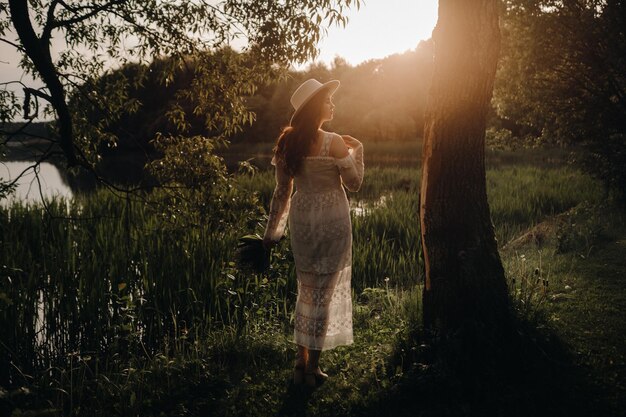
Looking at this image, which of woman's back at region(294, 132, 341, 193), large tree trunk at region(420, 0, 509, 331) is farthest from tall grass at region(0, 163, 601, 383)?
large tree trunk at region(420, 0, 509, 331)

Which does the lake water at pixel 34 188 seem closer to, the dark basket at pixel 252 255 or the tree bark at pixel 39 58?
the tree bark at pixel 39 58

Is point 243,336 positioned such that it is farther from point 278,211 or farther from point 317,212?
point 317,212

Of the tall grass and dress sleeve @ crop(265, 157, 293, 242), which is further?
the tall grass

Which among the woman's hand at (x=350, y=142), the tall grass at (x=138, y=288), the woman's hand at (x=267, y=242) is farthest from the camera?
the tall grass at (x=138, y=288)

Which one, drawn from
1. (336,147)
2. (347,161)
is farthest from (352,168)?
(336,147)

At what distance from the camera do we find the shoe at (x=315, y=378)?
3277 mm

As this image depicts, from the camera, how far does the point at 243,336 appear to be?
4.04 meters

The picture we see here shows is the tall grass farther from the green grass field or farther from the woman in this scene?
the woman

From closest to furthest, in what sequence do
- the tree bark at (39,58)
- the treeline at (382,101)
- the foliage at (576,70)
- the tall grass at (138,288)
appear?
the tree bark at (39,58)
the tall grass at (138,288)
the foliage at (576,70)
the treeline at (382,101)

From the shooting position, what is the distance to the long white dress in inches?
124

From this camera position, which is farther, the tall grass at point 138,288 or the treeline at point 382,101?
the treeline at point 382,101

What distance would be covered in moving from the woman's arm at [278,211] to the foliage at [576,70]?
810cm

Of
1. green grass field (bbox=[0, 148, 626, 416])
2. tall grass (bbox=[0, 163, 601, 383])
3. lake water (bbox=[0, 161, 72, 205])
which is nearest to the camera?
green grass field (bbox=[0, 148, 626, 416])

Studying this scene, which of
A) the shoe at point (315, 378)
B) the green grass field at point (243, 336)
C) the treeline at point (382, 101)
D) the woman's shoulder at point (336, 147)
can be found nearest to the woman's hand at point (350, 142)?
the woman's shoulder at point (336, 147)
